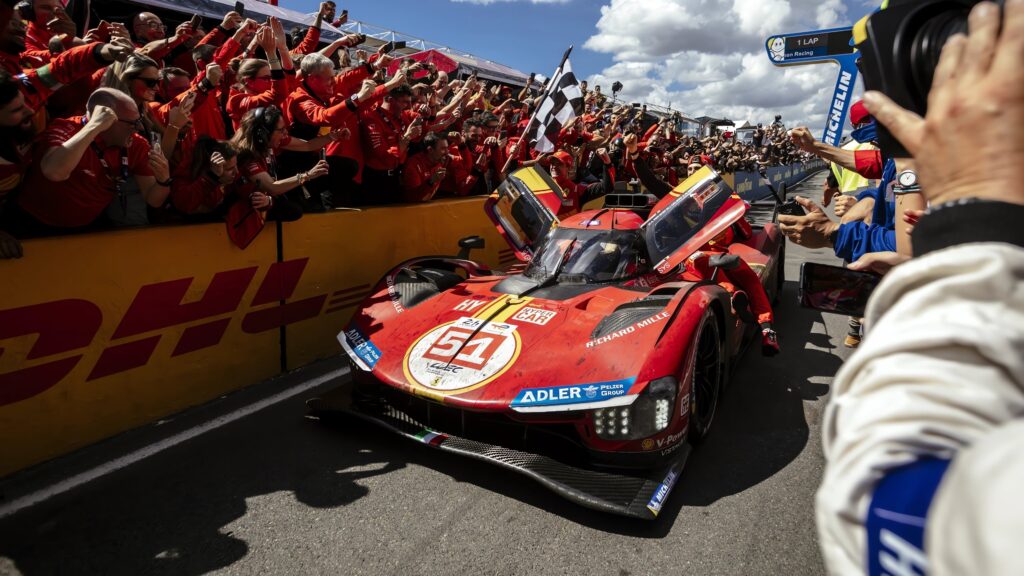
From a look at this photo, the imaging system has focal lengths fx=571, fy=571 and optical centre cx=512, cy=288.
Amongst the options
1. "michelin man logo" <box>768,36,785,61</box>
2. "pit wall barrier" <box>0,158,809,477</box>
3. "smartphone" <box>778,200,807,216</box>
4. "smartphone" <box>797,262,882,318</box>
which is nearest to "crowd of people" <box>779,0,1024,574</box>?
"smartphone" <box>797,262,882,318</box>

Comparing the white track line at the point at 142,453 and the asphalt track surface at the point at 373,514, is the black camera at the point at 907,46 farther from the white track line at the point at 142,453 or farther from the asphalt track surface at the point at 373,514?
the white track line at the point at 142,453

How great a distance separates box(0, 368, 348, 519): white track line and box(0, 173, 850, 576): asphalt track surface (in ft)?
0.21

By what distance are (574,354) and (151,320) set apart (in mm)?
2610

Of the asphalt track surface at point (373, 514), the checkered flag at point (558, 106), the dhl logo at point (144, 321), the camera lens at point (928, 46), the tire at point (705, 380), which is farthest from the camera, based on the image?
the checkered flag at point (558, 106)

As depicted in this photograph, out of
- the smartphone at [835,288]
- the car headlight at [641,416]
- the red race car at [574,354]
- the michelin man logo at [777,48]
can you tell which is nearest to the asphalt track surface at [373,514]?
the red race car at [574,354]

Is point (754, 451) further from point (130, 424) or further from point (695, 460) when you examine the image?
point (130, 424)

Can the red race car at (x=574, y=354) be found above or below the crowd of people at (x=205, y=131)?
below

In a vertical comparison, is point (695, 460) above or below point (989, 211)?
below

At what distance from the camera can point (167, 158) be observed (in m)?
3.84

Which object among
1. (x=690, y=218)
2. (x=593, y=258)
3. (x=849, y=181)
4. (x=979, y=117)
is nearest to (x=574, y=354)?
(x=593, y=258)

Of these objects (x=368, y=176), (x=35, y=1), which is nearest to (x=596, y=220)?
(x=368, y=176)

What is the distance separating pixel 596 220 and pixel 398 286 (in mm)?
1664

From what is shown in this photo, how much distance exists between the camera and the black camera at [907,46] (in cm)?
86

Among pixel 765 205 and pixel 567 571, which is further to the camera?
pixel 765 205
